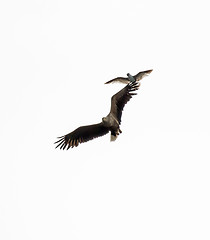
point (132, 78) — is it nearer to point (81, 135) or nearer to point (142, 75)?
point (142, 75)

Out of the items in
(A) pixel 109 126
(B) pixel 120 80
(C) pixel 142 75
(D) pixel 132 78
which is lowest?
(A) pixel 109 126

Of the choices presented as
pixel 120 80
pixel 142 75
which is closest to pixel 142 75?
pixel 142 75

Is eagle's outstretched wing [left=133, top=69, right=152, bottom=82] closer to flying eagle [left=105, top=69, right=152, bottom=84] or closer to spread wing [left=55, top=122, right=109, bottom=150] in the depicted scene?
flying eagle [left=105, top=69, right=152, bottom=84]

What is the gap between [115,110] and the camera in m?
29.4

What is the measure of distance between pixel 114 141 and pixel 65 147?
95.8 inches

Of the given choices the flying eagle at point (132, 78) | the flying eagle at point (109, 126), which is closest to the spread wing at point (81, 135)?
the flying eagle at point (109, 126)

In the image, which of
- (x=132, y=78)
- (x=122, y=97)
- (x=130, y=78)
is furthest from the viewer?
(x=130, y=78)

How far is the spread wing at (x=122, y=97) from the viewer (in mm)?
28828

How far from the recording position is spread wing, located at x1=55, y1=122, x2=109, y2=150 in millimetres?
30484

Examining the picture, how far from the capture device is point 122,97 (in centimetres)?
2897

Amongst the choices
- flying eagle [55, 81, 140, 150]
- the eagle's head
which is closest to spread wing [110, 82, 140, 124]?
flying eagle [55, 81, 140, 150]

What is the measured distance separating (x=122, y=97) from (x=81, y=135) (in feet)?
10.5

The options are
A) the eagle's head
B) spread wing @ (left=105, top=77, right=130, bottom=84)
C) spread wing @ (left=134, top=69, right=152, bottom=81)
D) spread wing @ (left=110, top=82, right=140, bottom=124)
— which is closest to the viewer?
spread wing @ (left=110, top=82, right=140, bottom=124)

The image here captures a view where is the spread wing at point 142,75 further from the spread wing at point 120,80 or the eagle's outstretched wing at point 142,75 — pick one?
the spread wing at point 120,80
